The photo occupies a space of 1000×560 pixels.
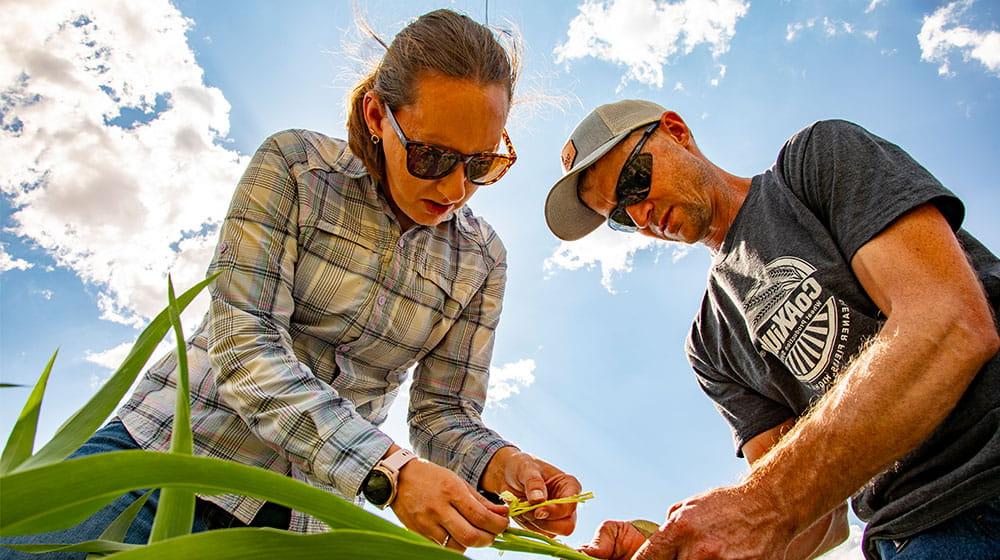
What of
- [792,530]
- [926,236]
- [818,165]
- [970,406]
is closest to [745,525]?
[792,530]

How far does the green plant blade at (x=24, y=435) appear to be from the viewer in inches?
29.1

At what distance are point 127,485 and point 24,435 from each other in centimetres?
32

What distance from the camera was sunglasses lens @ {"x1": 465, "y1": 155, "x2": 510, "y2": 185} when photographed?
2.07 meters

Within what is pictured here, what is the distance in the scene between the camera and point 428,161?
202 cm

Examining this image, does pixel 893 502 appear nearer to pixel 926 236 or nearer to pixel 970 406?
pixel 970 406

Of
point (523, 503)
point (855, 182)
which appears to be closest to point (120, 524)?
point (523, 503)

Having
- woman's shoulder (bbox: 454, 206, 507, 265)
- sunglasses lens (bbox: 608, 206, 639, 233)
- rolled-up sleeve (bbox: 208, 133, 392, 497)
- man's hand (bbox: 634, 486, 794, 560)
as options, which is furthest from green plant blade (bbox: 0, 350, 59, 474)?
sunglasses lens (bbox: 608, 206, 639, 233)

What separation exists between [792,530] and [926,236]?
78cm

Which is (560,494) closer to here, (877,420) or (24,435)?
(877,420)

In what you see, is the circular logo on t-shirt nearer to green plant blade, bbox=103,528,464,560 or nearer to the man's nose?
the man's nose

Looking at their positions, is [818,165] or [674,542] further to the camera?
[818,165]

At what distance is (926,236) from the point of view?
1642 millimetres

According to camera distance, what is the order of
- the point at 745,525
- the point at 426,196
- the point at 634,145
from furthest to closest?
the point at 634,145 < the point at 426,196 < the point at 745,525

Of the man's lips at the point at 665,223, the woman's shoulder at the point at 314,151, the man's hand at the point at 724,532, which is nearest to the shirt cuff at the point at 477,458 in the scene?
the man's hand at the point at 724,532
